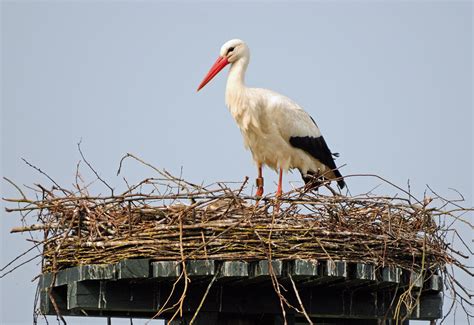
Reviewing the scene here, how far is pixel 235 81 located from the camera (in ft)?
28.8

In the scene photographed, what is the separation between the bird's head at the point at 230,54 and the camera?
8.92 meters

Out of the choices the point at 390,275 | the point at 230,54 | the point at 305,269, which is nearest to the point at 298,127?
the point at 230,54

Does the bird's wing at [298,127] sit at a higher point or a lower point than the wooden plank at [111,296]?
higher

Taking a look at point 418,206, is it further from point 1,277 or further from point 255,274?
point 1,277

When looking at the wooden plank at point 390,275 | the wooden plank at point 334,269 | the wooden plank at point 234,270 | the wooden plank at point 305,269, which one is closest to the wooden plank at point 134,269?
the wooden plank at point 234,270

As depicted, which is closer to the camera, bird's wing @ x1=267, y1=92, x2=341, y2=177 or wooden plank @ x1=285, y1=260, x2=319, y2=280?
wooden plank @ x1=285, y1=260, x2=319, y2=280

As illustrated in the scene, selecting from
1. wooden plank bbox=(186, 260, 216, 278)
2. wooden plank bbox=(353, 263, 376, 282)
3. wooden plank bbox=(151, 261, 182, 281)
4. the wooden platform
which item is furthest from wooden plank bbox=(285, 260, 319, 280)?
wooden plank bbox=(151, 261, 182, 281)

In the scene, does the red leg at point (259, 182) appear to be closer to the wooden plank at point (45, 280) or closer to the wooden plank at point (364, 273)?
the wooden plank at point (45, 280)

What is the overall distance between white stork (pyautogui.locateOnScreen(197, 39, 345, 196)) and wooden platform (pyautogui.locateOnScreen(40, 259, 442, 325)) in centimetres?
261

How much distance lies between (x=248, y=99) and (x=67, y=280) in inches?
131

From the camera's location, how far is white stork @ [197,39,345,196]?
8680mm

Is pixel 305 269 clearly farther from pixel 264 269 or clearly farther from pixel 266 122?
pixel 266 122

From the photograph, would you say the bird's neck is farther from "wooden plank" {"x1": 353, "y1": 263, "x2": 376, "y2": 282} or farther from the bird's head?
"wooden plank" {"x1": 353, "y1": 263, "x2": 376, "y2": 282}

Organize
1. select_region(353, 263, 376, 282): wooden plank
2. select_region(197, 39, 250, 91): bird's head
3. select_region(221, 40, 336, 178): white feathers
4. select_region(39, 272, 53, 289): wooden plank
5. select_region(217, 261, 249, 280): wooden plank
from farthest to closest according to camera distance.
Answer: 1. select_region(197, 39, 250, 91): bird's head
2. select_region(221, 40, 336, 178): white feathers
3. select_region(39, 272, 53, 289): wooden plank
4. select_region(353, 263, 376, 282): wooden plank
5. select_region(217, 261, 249, 280): wooden plank
